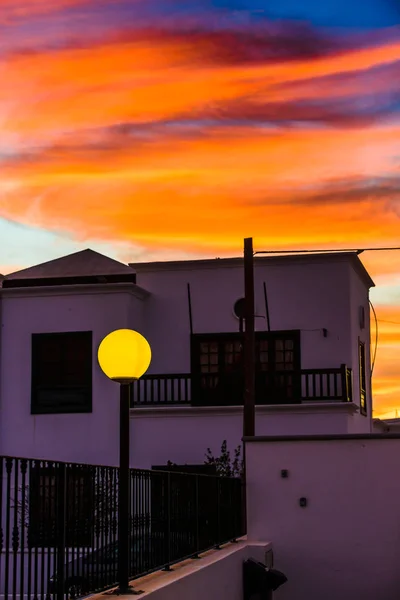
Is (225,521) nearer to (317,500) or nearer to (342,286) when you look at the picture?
(317,500)

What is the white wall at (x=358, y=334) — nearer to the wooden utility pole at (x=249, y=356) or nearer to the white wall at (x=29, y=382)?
the white wall at (x=29, y=382)

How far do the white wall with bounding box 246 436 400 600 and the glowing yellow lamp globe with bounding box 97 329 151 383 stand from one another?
379 inches

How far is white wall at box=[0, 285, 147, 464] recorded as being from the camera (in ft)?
95.9

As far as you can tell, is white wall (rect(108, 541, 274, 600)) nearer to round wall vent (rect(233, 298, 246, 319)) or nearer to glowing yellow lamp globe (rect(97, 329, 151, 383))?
glowing yellow lamp globe (rect(97, 329, 151, 383))

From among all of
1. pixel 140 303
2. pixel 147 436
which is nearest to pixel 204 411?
pixel 147 436

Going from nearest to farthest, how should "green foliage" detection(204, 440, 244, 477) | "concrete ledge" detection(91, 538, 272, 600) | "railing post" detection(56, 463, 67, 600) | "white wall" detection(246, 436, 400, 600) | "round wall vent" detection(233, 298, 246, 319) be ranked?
"railing post" detection(56, 463, 67, 600)
"concrete ledge" detection(91, 538, 272, 600)
"white wall" detection(246, 436, 400, 600)
"green foliage" detection(204, 440, 244, 477)
"round wall vent" detection(233, 298, 246, 319)

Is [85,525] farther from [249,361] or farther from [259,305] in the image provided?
[259,305]

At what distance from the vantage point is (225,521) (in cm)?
1747

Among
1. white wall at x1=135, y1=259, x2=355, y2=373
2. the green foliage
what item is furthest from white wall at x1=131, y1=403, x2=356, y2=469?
white wall at x1=135, y1=259, x2=355, y2=373

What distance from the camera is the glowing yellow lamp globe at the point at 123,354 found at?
953 centimetres

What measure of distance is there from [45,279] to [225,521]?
57.7ft

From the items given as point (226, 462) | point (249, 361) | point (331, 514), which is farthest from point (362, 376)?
point (331, 514)

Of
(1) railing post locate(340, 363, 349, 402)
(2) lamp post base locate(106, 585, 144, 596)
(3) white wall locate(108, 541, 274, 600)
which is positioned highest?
(1) railing post locate(340, 363, 349, 402)

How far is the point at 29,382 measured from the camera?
29953mm
